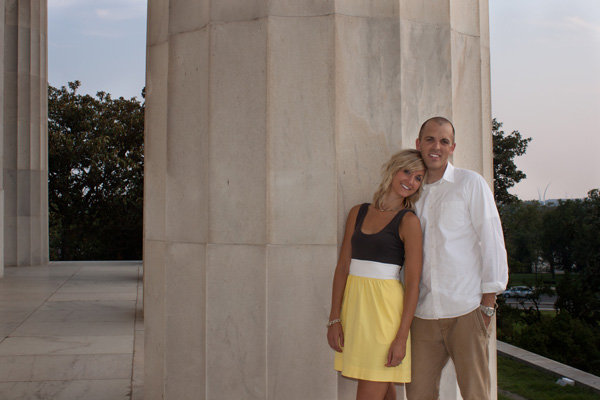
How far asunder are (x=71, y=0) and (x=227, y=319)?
60055 millimetres

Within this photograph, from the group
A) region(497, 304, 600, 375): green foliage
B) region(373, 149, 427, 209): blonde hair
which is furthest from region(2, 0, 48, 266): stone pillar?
region(373, 149, 427, 209): blonde hair

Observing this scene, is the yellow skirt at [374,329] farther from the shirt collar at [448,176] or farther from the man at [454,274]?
the shirt collar at [448,176]

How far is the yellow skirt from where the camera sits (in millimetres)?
3768

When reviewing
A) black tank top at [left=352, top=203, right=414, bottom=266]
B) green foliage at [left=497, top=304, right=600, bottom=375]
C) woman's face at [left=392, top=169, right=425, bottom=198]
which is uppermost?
woman's face at [left=392, top=169, right=425, bottom=198]

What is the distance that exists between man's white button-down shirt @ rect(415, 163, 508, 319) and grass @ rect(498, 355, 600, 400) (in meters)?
6.52

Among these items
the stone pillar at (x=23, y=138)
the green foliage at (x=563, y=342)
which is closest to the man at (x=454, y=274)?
the stone pillar at (x=23, y=138)

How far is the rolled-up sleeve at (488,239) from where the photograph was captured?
361 centimetres

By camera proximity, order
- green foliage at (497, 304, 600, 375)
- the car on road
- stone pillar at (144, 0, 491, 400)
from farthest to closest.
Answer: the car on road < green foliage at (497, 304, 600, 375) < stone pillar at (144, 0, 491, 400)

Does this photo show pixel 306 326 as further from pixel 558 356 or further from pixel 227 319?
pixel 558 356

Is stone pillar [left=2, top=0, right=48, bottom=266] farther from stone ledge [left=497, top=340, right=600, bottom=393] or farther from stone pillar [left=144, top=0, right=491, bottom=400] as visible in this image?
stone pillar [left=144, top=0, right=491, bottom=400]

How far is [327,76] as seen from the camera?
446 cm

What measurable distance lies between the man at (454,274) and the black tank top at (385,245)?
17 cm

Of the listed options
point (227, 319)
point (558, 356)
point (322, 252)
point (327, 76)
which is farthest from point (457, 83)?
point (558, 356)

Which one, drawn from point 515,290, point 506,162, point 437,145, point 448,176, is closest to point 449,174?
point 448,176
